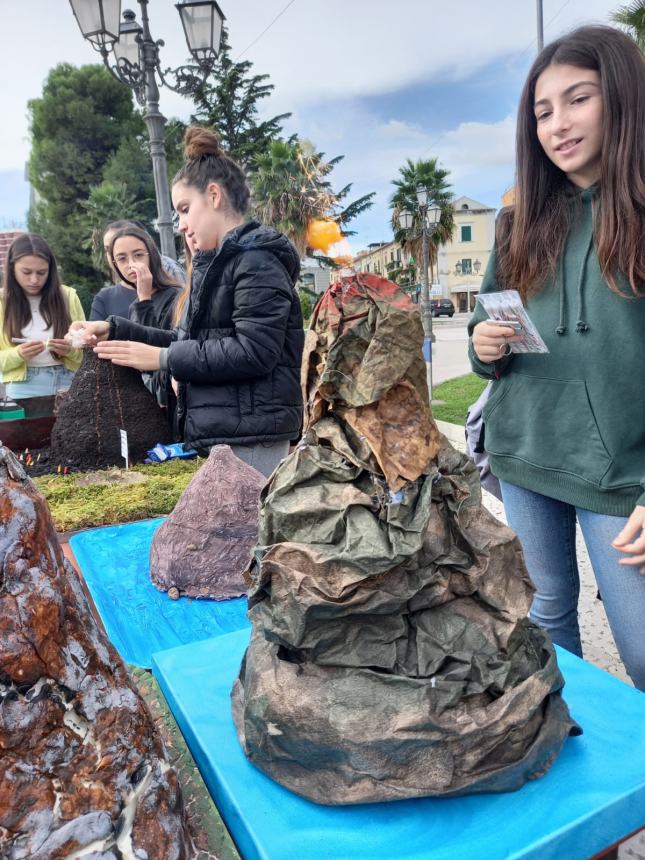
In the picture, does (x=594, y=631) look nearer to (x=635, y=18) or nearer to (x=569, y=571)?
(x=569, y=571)

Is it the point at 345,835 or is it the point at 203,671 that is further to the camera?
the point at 203,671

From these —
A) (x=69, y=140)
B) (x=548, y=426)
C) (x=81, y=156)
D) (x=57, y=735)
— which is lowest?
(x=57, y=735)

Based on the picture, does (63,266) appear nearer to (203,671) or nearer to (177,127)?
(177,127)

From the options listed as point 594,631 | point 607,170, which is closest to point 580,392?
point 607,170

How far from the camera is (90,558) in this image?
247cm

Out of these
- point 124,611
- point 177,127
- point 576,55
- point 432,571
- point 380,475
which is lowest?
point 124,611

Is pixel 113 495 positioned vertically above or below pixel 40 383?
below

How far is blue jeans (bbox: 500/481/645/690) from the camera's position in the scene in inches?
56.4

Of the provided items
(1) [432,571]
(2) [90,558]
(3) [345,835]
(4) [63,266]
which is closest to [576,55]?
(1) [432,571]

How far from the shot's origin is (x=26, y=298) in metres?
3.69

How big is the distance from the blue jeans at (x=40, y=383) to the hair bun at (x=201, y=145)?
6.33 ft

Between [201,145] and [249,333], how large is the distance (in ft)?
2.52

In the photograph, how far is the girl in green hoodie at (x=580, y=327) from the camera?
1.39m

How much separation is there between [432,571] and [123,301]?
355 cm
